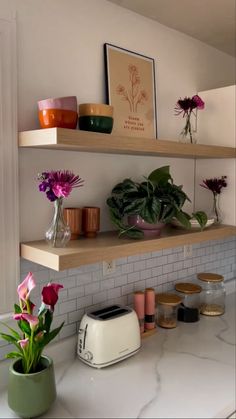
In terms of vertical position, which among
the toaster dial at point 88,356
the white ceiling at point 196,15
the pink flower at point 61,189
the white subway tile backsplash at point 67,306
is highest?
the white ceiling at point 196,15

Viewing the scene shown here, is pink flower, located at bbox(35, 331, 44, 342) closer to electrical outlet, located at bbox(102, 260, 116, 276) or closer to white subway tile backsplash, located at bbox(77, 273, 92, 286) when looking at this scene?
white subway tile backsplash, located at bbox(77, 273, 92, 286)

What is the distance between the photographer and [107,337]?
4.58ft

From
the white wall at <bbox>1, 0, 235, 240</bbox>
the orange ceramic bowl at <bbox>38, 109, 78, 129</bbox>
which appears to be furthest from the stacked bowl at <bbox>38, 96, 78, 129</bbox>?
the white wall at <bbox>1, 0, 235, 240</bbox>

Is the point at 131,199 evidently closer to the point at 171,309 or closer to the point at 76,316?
the point at 76,316

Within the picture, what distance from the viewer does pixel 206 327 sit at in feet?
5.87

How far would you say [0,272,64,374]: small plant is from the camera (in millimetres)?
1105

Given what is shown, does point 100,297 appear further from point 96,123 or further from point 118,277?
point 96,123

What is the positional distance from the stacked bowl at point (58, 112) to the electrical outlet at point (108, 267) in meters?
0.65

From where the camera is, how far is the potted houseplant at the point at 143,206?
1.42 metres

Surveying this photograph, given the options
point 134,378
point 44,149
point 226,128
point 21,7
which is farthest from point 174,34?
point 134,378

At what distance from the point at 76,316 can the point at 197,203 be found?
94cm

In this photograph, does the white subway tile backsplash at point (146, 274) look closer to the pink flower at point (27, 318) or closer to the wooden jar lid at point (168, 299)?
the wooden jar lid at point (168, 299)

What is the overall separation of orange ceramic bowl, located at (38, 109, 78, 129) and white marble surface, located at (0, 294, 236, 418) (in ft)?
2.98

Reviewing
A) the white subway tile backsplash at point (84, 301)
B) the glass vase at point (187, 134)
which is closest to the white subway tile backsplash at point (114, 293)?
the white subway tile backsplash at point (84, 301)
